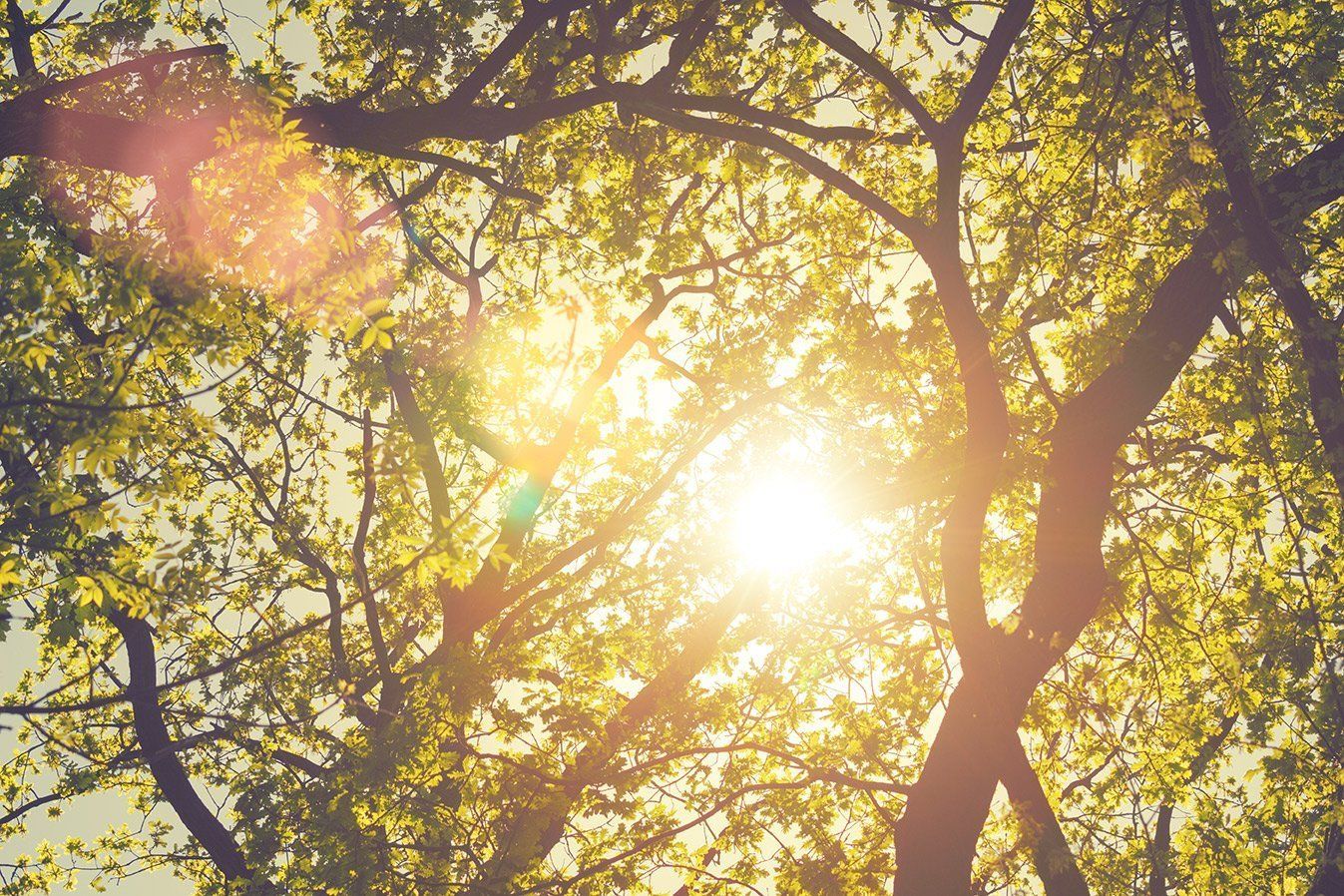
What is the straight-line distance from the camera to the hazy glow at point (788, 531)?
10648 mm

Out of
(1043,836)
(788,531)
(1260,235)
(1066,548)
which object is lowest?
(1043,836)

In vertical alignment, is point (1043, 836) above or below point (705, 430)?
below

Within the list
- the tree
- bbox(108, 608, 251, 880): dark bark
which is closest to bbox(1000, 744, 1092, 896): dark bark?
the tree

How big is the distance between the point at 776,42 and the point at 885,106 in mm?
1924

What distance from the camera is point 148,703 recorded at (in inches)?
404

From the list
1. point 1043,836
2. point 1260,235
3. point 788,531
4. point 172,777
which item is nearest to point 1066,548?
point 1043,836

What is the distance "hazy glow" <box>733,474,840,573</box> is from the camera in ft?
34.9

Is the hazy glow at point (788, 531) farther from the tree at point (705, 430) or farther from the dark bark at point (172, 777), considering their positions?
the dark bark at point (172, 777)

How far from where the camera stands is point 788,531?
436 inches

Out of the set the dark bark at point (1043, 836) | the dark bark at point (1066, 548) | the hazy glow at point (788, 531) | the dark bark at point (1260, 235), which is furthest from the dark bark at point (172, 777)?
the dark bark at point (1260, 235)

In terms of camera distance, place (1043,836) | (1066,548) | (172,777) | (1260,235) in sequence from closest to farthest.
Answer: (1260,235) → (1043,836) → (1066,548) → (172,777)

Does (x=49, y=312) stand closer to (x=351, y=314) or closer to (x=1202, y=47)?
(x=351, y=314)

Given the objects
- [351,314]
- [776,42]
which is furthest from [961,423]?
[351,314]

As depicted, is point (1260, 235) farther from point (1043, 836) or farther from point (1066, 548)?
point (1043, 836)
